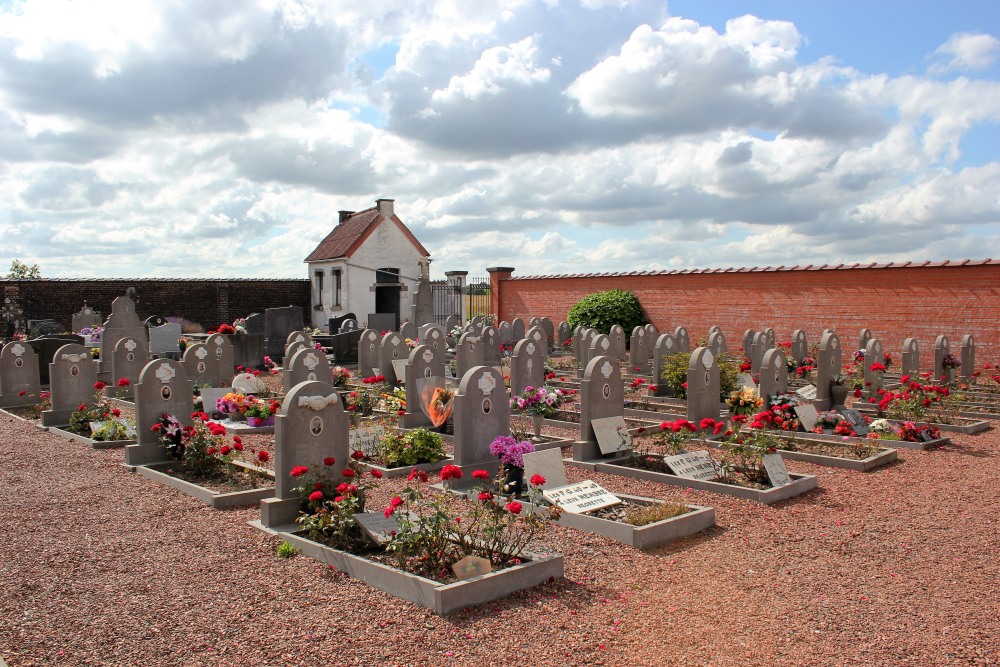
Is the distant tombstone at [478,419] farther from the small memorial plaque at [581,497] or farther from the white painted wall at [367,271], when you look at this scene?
the white painted wall at [367,271]

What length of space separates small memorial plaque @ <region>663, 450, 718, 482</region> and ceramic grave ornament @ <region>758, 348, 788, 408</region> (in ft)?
14.3

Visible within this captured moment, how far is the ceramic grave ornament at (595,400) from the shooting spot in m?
9.36

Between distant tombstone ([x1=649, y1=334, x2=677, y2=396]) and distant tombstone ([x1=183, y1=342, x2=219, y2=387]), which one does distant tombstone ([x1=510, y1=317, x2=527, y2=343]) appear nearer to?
distant tombstone ([x1=649, y1=334, x2=677, y2=396])

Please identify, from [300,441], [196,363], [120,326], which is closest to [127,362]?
[196,363]

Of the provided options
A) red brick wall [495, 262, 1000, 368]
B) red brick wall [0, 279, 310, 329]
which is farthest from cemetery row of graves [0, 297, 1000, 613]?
red brick wall [0, 279, 310, 329]

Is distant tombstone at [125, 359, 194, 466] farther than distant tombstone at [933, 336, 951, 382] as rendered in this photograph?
No

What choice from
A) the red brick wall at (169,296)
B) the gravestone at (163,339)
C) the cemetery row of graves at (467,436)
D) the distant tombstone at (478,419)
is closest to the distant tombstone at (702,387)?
the cemetery row of graves at (467,436)

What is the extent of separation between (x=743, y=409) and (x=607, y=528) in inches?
190

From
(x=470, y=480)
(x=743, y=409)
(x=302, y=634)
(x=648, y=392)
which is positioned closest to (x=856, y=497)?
(x=743, y=409)

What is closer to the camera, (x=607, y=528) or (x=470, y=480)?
(x=607, y=528)

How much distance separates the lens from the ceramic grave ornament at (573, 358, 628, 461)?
368 inches

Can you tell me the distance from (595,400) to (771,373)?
183 inches

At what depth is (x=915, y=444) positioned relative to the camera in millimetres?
10320

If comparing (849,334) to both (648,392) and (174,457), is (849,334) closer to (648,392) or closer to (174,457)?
(648,392)
